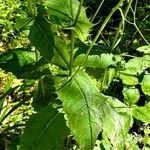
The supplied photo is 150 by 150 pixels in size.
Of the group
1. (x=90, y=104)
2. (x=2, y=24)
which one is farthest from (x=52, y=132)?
(x=2, y=24)

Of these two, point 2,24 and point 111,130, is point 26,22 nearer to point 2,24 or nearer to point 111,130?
point 111,130

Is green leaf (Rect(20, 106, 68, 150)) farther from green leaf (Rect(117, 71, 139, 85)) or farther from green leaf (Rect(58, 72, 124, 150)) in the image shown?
green leaf (Rect(117, 71, 139, 85))

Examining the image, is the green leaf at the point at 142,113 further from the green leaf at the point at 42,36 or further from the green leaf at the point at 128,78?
the green leaf at the point at 42,36

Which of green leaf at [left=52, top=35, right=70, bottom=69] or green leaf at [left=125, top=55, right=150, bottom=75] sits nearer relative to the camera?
green leaf at [left=52, top=35, right=70, bottom=69]

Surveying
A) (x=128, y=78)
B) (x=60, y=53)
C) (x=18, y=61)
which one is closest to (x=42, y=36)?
(x=60, y=53)

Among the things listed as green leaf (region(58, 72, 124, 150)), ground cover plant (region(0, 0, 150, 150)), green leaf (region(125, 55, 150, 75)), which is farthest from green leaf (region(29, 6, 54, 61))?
green leaf (region(125, 55, 150, 75))

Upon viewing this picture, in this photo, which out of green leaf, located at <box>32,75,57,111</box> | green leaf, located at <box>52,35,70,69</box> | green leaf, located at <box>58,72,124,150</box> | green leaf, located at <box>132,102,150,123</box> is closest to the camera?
green leaf, located at <box>58,72,124,150</box>
